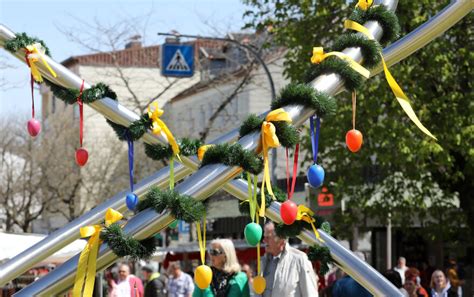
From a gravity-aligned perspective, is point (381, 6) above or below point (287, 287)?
above

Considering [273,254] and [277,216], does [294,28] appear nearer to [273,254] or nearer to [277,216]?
[273,254]

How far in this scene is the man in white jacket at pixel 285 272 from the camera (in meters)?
6.73

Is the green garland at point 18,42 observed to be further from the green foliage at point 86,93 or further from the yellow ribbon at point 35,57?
the green foliage at point 86,93

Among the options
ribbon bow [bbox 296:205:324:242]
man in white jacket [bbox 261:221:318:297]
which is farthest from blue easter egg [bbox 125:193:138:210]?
man in white jacket [bbox 261:221:318:297]

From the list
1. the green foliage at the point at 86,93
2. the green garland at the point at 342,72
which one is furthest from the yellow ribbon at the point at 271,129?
the green foliage at the point at 86,93

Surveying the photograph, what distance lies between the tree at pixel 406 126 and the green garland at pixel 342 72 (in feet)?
57.3

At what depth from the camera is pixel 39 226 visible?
66.9m

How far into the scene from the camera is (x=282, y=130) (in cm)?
313

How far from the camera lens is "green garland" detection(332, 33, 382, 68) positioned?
137 inches

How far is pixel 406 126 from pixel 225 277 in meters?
15.2

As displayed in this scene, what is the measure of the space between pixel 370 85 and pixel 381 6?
59.9ft

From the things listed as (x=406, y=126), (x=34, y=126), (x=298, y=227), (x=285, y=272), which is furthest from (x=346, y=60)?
(x=406, y=126)

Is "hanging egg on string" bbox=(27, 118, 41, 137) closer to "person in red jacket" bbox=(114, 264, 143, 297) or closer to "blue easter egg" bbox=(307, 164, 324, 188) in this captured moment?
"blue easter egg" bbox=(307, 164, 324, 188)

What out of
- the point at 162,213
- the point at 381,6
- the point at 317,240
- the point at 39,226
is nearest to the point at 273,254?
the point at 317,240
